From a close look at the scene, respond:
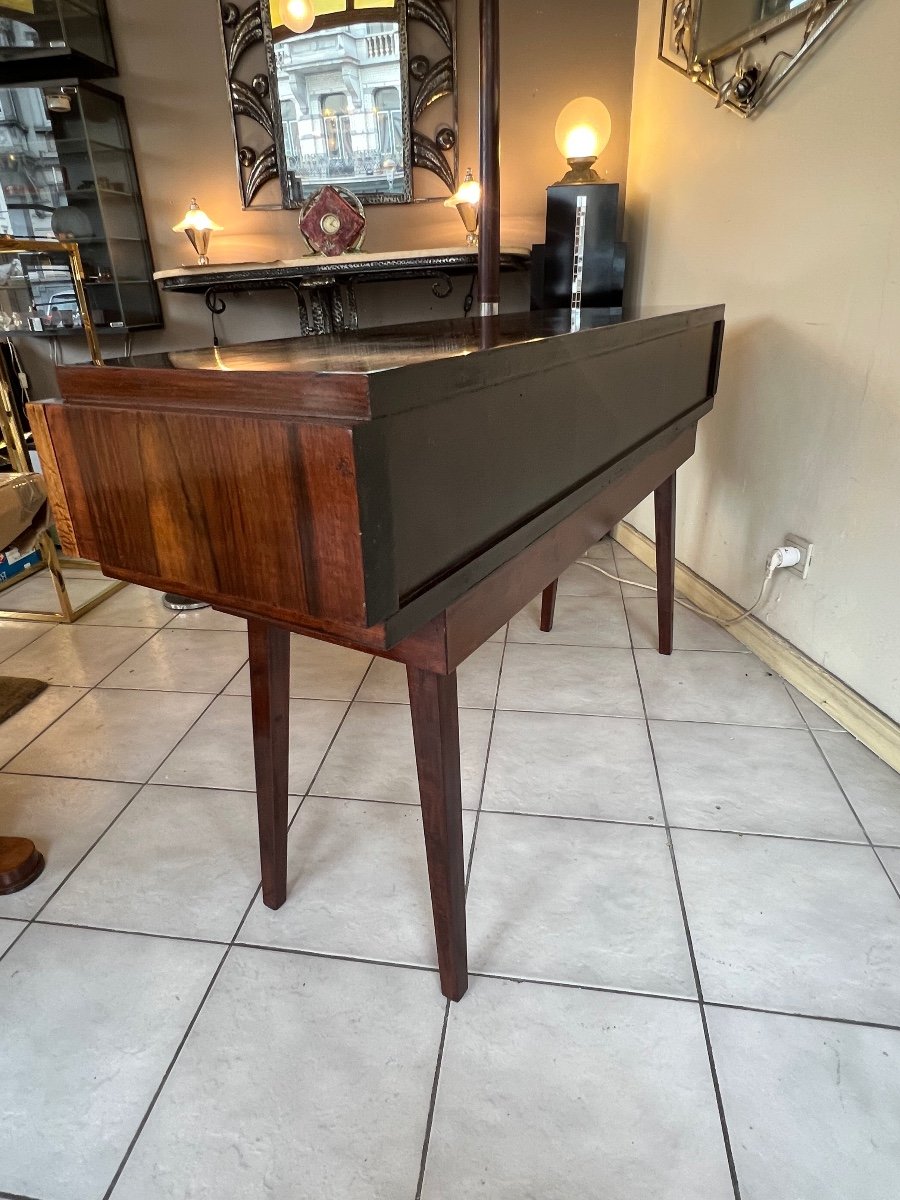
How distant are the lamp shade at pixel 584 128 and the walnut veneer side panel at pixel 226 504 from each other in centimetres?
231

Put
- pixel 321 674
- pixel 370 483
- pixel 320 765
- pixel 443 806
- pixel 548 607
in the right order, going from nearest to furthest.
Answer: pixel 370 483, pixel 443 806, pixel 320 765, pixel 321 674, pixel 548 607

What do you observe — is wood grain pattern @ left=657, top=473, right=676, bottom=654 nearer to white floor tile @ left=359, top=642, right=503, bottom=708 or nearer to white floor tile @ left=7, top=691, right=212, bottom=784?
white floor tile @ left=359, top=642, right=503, bottom=708

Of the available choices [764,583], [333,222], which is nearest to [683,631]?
[764,583]

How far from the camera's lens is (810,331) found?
1542 mm

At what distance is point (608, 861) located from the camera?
3.92ft

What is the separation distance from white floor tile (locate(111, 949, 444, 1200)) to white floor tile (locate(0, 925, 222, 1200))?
0.13 ft

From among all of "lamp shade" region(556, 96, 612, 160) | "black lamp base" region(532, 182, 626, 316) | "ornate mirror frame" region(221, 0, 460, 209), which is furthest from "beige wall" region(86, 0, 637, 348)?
"black lamp base" region(532, 182, 626, 316)

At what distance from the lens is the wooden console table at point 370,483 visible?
1.68 feet

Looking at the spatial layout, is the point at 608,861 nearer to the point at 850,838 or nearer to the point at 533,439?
the point at 850,838

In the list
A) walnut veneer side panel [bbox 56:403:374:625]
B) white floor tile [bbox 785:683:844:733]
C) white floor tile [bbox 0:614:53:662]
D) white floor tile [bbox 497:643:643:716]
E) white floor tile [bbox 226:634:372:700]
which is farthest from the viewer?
white floor tile [bbox 0:614:53:662]

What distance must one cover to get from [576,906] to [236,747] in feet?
2.78

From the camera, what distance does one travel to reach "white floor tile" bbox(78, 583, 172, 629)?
224cm

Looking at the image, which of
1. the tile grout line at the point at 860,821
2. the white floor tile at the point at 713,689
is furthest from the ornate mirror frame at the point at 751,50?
the tile grout line at the point at 860,821

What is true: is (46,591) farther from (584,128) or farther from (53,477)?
(584,128)
